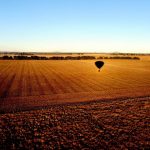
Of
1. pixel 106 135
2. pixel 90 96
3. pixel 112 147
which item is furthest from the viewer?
pixel 90 96

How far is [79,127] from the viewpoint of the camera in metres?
8.47

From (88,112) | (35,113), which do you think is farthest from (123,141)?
(35,113)

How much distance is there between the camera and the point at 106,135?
25.5 feet

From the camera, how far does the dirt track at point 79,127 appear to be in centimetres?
707

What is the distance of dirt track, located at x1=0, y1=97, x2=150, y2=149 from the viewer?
707cm

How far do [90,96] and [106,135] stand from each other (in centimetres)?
610

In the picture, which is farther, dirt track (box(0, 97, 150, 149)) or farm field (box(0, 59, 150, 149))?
farm field (box(0, 59, 150, 149))

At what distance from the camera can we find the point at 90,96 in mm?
13805

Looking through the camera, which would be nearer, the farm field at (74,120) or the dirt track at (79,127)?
the dirt track at (79,127)

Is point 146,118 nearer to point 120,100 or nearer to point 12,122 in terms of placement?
point 120,100

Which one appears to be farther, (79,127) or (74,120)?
(74,120)

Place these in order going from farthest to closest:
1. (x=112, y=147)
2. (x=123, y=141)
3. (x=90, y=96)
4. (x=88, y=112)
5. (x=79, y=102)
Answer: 1. (x=90, y=96)
2. (x=79, y=102)
3. (x=88, y=112)
4. (x=123, y=141)
5. (x=112, y=147)

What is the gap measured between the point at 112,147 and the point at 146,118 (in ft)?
11.4

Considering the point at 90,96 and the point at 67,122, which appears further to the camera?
the point at 90,96
